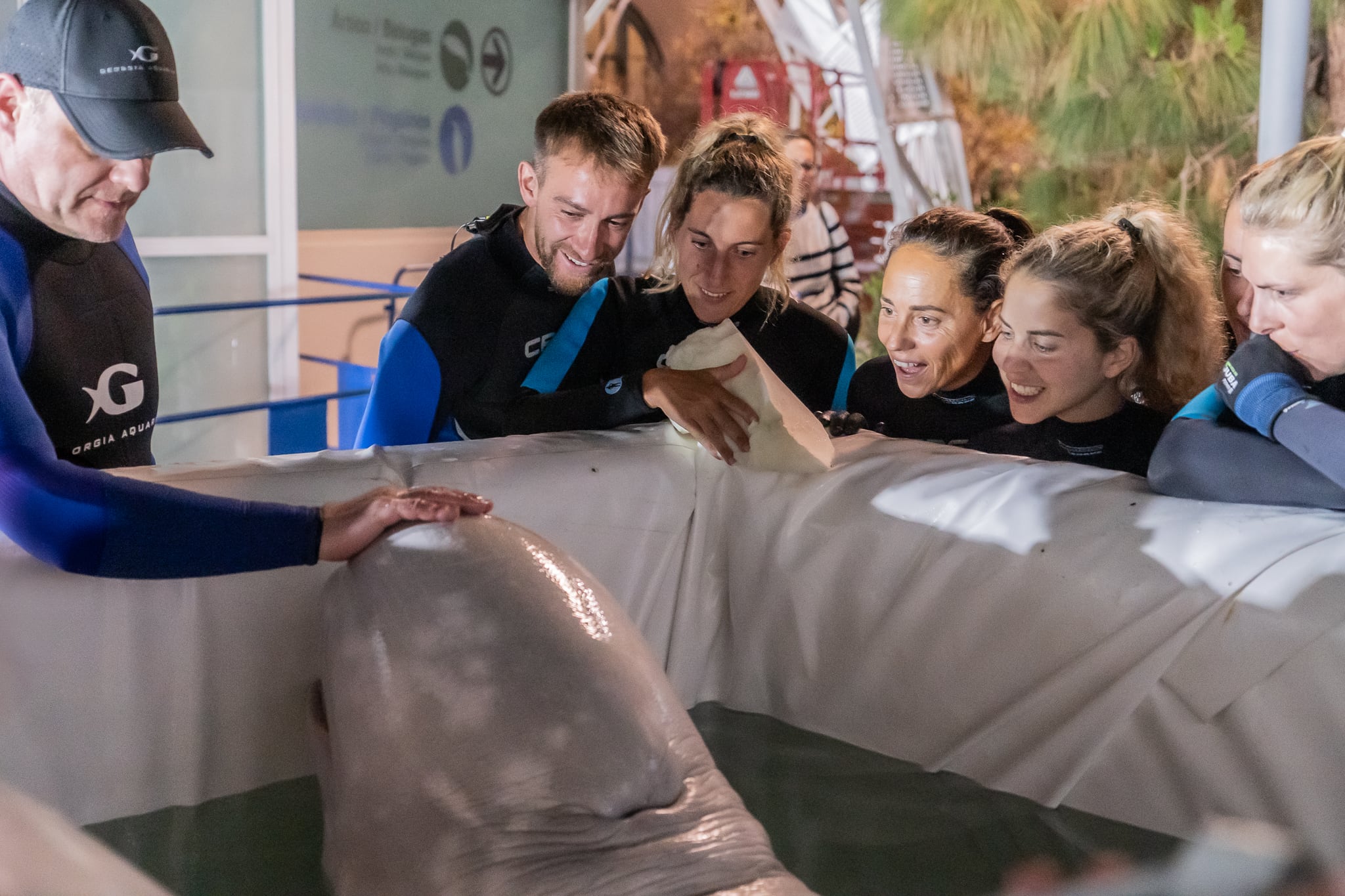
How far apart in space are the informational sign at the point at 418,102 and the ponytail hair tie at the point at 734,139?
3.85m

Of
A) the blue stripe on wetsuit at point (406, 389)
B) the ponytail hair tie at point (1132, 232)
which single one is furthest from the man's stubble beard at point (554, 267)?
the ponytail hair tie at point (1132, 232)

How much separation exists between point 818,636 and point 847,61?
5457mm

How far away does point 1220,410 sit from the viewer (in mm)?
1508

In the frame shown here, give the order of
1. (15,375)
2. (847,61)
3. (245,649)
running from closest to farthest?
(15,375) → (245,649) → (847,61)

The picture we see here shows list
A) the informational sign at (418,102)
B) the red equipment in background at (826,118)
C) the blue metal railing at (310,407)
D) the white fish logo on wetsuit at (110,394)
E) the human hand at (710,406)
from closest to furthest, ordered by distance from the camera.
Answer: the white fish logo on wetsuit at (110,394) → the human hand at (710,406) → the blue metal railing at (310,407) → the informational sign at (418,102) → the red equipment in background at (826,118)

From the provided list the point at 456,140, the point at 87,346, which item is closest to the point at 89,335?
the point at 87,346

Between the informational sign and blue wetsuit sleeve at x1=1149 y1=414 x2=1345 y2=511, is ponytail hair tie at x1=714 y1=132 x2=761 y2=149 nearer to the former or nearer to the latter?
blue wetsuit sleeve at x1=1149 y1=414 x2=1345 y2=511

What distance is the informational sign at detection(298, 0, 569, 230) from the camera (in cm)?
550

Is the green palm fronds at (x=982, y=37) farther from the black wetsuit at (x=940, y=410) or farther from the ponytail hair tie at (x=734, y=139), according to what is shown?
the black wetsuit at (x=940, y=410)

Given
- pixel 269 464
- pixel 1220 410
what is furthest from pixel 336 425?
pixel 1220 410

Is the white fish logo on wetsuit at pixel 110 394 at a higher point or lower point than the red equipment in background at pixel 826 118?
lower

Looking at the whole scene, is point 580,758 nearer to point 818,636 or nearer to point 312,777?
point 312,777

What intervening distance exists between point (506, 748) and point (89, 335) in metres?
0.81

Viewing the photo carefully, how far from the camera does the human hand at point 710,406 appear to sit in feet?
5.59
